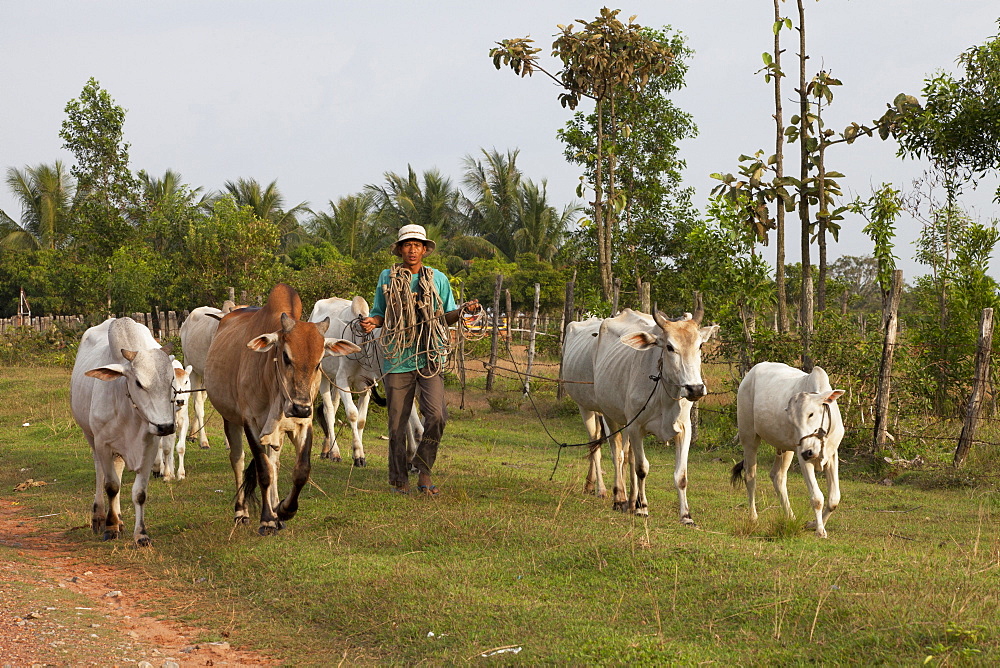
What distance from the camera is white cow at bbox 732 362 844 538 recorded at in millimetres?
7074

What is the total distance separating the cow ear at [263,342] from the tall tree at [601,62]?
1131 cm

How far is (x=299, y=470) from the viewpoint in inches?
249

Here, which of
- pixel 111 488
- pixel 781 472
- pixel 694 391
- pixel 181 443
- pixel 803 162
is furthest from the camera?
pixel 803 162

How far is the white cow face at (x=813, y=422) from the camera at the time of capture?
7.06 m

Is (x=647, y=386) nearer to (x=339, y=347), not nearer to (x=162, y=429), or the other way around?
(x=339, y=347)

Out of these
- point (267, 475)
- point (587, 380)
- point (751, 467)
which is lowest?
point (751, 467)

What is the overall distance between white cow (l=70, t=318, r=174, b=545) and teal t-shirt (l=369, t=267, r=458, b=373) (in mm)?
1699

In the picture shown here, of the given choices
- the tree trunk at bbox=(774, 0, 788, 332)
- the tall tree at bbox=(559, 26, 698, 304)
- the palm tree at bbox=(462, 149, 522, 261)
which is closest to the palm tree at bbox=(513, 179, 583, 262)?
the palm tree at bbox=(462, 149, 522, 261)

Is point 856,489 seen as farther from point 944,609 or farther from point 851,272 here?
point 851,272

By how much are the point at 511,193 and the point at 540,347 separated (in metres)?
20.3

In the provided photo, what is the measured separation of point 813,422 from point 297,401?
3761mm

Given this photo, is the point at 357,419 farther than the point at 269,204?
No

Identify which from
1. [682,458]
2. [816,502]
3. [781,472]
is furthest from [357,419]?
[816,502]

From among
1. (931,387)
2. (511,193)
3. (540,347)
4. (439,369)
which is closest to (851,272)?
(511,193)
